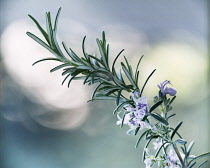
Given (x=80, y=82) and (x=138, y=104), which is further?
(x=80, y=82)

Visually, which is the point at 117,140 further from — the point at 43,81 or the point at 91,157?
the point at 43,81

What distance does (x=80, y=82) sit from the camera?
145cm

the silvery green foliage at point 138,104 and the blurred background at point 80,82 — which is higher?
the blurred background at point 80,82

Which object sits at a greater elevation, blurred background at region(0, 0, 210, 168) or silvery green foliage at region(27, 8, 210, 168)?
blurred background at region(0, 0, 210, 168)

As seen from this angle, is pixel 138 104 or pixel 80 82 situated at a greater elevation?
pixel 80 82

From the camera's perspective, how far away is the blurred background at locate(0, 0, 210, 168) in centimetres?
144

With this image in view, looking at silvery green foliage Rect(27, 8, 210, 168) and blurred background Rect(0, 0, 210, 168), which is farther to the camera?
blurred background Rect(0, 0, 210, 168)

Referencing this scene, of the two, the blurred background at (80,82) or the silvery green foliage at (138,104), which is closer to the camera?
the silvery green foliage at (138,104)

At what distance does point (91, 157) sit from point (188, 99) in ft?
1.66

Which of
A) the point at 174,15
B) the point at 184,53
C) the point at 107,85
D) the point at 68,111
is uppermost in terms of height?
the point at 174,15

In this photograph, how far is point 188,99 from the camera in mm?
1468

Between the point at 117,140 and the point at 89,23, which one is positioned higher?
the point at 89,23

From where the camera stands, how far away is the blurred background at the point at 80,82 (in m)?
1.44

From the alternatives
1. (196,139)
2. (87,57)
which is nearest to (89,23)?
(196,139)
